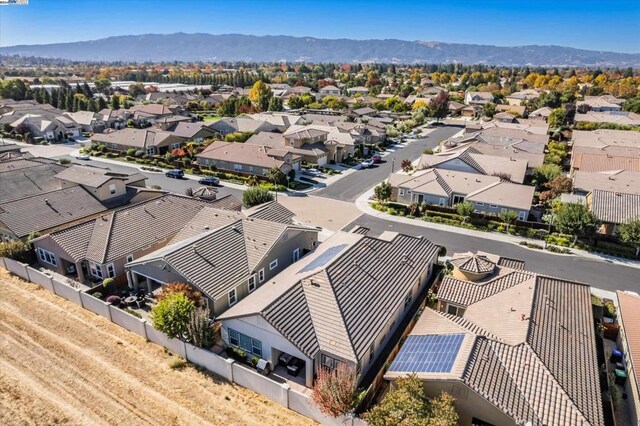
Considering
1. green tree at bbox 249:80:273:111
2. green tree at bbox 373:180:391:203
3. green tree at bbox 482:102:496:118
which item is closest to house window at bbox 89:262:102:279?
green tree at bbox 373:180:391:203

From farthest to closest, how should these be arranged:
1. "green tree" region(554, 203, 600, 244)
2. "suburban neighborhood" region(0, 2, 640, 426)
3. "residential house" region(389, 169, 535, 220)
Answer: "residential house" region(389, 169, 535, 220) < "green tree" region(554, 203, 600, 244) < "suburban neighborhood" region(0, 2, 640, 426)

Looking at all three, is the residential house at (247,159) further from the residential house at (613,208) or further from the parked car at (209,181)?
the residential house at (613,208)

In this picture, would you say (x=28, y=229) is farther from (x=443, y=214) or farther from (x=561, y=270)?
(x=561, y=270)

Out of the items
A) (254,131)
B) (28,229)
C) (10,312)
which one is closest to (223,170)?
(254,131)

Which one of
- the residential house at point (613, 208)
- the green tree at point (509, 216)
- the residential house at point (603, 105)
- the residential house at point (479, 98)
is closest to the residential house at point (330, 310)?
the green tree at point (509, 216)

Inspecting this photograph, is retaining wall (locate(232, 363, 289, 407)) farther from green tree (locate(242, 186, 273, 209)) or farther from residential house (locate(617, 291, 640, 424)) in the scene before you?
green tree (locate(242, 186, 273, 209))
